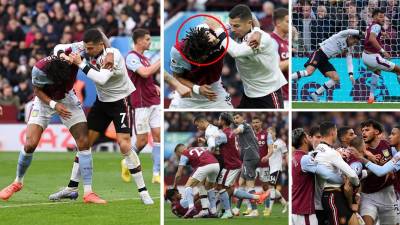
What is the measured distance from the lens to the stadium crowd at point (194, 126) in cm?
1224

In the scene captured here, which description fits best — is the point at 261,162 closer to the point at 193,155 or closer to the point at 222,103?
the point at 193,155

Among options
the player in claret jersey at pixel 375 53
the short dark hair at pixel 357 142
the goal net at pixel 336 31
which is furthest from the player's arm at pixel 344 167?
the player in claret jersey at pixel 375 53

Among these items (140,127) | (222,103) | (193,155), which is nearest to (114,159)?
(140,127)

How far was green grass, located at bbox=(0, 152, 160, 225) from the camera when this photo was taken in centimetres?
886

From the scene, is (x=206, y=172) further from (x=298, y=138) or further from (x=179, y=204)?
(x=298, y=138)

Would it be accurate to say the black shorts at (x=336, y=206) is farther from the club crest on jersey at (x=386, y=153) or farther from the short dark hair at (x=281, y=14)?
the short dark hair at (x=281, y=14)

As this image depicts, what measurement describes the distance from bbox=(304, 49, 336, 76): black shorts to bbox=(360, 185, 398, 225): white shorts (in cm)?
239

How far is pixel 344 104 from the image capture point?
11.8 m

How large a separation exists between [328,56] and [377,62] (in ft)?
3.15

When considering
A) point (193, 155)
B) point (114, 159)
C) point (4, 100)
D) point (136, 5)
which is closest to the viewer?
point (193, 155)

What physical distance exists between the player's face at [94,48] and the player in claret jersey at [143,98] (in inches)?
88.1

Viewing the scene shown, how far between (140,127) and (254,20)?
4365mm

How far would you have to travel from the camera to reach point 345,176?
833cm

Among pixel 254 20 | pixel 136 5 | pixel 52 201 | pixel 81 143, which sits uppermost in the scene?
pixel 136 5
